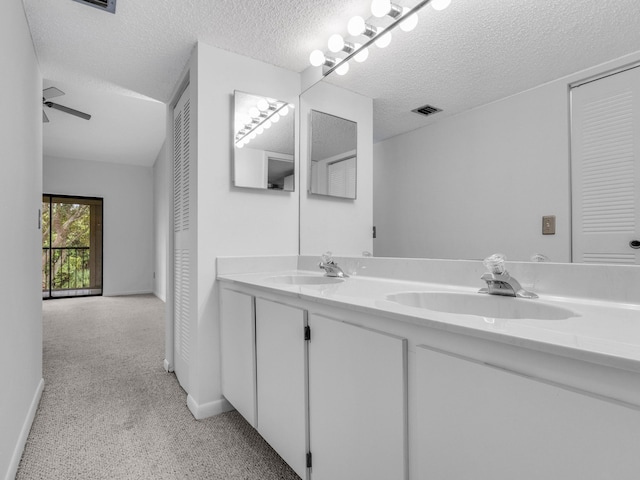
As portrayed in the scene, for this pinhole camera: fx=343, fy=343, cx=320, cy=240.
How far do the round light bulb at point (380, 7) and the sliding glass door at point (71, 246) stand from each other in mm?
6135

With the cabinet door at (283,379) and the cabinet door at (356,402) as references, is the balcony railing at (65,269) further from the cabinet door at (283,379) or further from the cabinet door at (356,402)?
the cabinet door at (356,402)

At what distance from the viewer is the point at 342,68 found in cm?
198

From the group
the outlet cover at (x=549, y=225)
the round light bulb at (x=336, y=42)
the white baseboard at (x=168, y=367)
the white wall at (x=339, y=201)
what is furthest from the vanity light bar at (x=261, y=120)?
the white baseboard at (x=168, y=367)

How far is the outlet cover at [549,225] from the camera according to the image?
108 cm

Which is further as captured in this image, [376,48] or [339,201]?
[339,201]

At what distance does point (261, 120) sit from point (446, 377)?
1834mm

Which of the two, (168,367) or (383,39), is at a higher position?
(383,39)

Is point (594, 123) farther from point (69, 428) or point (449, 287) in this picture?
point (69, 428)

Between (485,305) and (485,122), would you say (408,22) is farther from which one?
(485,305)

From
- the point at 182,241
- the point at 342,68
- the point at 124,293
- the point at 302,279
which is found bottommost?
the point at 124,293

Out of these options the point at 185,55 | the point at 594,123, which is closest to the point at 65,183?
the point at 185,55

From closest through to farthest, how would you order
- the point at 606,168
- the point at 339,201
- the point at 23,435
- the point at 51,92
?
1. the point at 606,168
2. the point at 23,435
3. the point at 339,201
4. the point at 51,92

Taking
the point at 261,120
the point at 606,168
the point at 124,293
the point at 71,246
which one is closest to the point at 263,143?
the point at 261,120

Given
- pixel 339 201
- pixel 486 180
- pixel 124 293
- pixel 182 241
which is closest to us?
pixel 486 180
